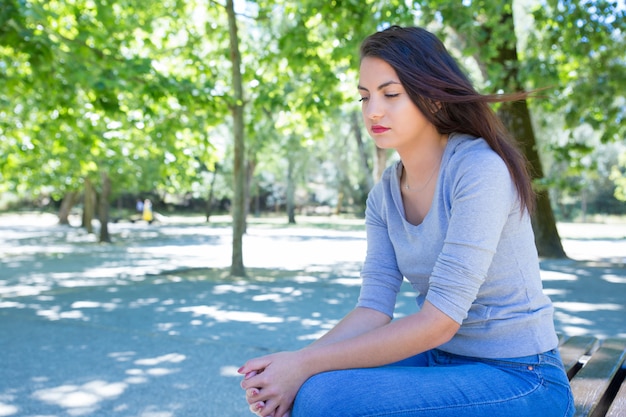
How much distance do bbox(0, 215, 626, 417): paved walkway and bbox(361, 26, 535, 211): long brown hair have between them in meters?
2.78

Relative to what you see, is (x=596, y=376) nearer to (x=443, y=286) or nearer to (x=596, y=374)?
(x=596, y=374)

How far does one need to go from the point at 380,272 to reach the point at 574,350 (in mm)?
1246

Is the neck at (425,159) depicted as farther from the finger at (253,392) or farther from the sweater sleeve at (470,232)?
the finger at (253,392)

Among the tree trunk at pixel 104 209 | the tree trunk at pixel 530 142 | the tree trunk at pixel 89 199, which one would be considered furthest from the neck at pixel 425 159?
the tree trunk at pixel 89 199

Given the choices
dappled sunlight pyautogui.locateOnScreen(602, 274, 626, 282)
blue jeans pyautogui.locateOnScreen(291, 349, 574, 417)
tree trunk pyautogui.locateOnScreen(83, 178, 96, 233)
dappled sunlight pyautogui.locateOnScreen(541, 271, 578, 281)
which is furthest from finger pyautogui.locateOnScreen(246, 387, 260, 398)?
tree trunk pyautogui.locateOnScreen(83, 178, 96, 233)

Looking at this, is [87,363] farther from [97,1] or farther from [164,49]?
[164,49]

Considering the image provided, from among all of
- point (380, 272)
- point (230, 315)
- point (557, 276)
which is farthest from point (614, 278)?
point (380, 272)

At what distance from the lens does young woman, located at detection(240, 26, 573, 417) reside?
1798 mm

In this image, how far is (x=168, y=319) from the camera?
301 inches

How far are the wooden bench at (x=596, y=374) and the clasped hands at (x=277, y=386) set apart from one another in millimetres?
907

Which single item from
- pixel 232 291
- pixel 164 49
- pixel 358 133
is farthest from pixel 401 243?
pixel 358 133

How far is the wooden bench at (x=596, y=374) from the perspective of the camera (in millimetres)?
2258

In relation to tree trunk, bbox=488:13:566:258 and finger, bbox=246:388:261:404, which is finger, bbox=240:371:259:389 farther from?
tree trunk, bbox=488:13:566:258

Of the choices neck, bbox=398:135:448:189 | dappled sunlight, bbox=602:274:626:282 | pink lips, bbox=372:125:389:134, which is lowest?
dappled sunlight, bbox=602:274:626:282
